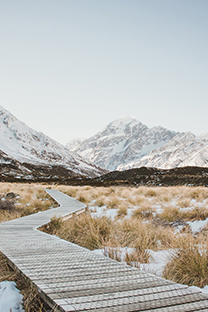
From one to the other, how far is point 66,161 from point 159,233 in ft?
575

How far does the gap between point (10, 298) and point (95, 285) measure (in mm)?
1010

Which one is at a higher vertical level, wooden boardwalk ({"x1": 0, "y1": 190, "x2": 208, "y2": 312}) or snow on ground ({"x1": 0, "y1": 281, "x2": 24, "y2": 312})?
wooden boardwalk ({"x1": 0, "y1": 190, "x2": 208, "y2": 312})

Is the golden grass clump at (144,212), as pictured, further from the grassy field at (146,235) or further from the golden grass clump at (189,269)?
the golden grass clump at (189,269)

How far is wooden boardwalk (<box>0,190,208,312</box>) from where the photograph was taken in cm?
151

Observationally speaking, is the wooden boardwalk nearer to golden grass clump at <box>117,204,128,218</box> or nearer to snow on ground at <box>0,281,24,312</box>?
snow on ground at <box>0,281,24,312</box>

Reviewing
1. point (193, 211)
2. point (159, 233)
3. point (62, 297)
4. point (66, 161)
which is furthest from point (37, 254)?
point (66, 161)

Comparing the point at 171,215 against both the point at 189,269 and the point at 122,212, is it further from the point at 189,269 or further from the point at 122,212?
the point at 189,269

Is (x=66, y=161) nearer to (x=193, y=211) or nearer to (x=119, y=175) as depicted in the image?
(x=119, y=175)

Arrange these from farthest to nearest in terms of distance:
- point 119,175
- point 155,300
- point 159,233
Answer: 1. point 119,175
2. point 159,233
3. point 155,300

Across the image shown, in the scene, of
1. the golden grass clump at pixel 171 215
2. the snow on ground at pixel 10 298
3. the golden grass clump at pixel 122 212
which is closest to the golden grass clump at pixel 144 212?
the golden grass clump at pixel 122 212

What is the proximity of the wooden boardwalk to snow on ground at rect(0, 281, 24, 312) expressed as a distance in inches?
9.3

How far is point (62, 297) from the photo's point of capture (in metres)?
1.64

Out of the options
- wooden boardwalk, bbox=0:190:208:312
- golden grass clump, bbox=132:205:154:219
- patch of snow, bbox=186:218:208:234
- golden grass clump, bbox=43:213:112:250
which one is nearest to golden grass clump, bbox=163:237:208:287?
wooden boardwalk, bbox=0:190:208:312

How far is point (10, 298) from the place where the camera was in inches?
86.0
